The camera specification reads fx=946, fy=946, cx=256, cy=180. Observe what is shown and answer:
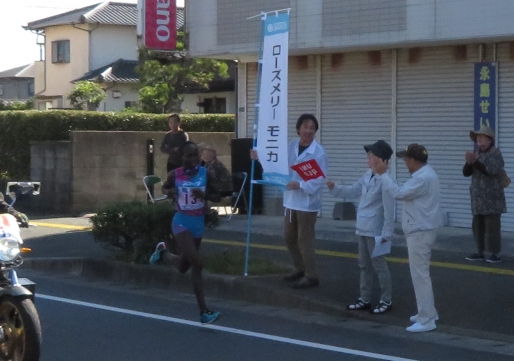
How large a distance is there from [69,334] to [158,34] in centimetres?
981

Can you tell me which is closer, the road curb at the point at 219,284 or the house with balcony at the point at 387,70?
the road curb at the point at 219,284

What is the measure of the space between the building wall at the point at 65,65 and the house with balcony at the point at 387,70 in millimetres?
Answer: 34014

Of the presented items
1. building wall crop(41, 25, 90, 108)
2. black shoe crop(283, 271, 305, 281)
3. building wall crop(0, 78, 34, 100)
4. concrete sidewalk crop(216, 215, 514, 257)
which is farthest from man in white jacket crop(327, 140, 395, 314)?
building wall crop(0, 78, 34, 100)

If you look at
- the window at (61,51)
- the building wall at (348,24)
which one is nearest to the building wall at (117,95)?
the window at (61,51)

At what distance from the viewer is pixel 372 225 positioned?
9.12 m

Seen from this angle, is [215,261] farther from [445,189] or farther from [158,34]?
[158,34]

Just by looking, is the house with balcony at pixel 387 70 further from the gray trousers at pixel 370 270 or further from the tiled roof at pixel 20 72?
the tiled roof at pixel 20 72

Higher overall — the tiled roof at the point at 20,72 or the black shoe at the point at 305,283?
the tiled roof at the point at 20,72

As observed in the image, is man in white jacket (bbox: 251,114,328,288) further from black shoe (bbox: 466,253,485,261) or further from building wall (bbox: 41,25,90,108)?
building wall (bbox: 41,25,90,108)

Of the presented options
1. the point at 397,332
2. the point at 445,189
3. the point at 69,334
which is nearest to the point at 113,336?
the point at 69,334

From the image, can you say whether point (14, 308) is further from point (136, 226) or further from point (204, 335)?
point (136, 226)

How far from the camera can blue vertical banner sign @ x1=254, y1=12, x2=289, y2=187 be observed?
1004cm

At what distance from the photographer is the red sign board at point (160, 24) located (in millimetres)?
17312

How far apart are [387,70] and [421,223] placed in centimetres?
758
